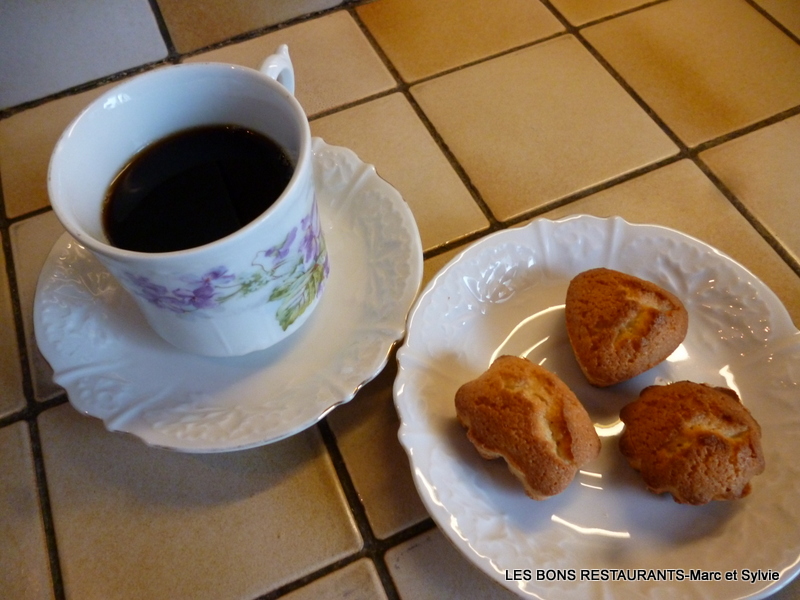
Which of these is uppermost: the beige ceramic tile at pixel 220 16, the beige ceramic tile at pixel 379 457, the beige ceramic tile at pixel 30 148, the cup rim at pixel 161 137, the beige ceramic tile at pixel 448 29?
the cup rim at pixel 161 137

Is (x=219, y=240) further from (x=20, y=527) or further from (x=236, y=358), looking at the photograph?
(x=20, y=527)

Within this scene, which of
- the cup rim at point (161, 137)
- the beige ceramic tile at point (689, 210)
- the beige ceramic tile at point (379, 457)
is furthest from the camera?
the beige ceramic tile at point (689, 210)

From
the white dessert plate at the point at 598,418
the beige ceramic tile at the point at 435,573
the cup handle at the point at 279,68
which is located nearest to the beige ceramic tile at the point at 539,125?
the white dessert plate at the point at 598,418

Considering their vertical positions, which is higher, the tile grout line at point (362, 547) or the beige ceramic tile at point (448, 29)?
the beige ceramic tile at point (448, 29)

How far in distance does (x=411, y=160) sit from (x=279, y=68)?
0.78 ft

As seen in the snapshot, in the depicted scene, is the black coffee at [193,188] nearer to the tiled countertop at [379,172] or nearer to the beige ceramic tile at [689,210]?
the tiled countertop at [379,172]

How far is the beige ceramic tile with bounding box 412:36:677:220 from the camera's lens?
0.69m

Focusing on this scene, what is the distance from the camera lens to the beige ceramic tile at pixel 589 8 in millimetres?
835

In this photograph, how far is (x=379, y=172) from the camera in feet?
2.30

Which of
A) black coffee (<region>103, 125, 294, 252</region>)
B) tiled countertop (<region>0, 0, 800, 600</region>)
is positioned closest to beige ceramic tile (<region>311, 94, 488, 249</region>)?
tiled countertop (<region>0, 0, 800, 600</region>)

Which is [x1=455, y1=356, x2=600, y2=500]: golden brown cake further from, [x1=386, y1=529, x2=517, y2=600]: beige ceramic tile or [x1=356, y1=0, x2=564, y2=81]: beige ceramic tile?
[x1=356, y1=0, x2=564, y2=81]: beige ceramic tile

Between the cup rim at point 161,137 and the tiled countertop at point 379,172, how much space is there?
209 millimetres

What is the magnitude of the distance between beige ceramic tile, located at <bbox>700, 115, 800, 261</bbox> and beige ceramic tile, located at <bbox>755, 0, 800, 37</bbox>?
0.18m

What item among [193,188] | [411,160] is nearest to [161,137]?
[193,188]
